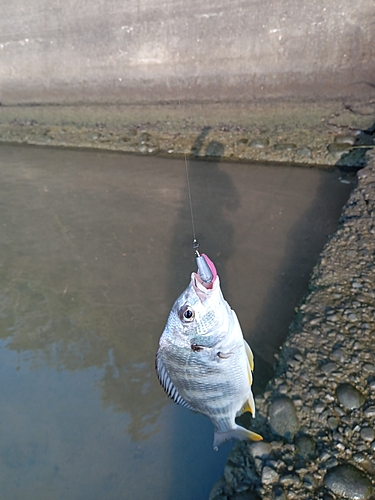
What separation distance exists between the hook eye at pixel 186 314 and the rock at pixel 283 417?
1.08m

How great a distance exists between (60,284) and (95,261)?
1.70 ft

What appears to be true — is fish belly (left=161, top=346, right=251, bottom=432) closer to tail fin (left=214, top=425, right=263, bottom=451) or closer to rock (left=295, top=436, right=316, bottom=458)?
tail fin (left=214, top=425, right=263, bottom=451)

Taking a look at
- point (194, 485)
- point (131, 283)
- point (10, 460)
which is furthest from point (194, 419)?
point (131, 283)

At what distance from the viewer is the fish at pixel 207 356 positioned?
222 centimetres

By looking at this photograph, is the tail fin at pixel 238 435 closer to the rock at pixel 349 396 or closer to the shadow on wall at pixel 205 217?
Answer: the rock at pixel 349 396

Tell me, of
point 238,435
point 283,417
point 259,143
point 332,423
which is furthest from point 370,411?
point 259,143

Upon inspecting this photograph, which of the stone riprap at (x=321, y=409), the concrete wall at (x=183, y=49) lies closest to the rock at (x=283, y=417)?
the stone riprap at (x=321, y=409)

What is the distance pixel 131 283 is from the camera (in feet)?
16.3

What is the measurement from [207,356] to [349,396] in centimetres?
112

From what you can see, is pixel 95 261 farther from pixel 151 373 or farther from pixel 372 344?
pixel 372 344

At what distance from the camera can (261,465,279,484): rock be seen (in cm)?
255

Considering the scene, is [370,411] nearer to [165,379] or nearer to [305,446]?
[305,446]

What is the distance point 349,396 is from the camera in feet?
9.14

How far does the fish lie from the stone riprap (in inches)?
15.6
